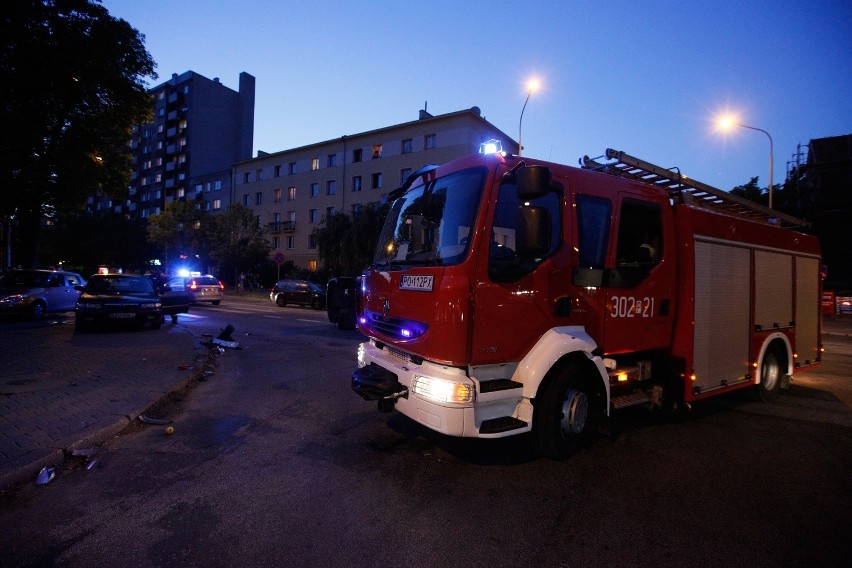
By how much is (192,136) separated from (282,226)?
27324 mm

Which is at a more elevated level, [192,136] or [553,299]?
[192,136]

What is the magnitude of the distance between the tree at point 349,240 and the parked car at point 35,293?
45.9 ft

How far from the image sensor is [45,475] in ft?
11.6

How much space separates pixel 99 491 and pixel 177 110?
7774 centimetres

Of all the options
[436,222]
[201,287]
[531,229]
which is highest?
[436,222]

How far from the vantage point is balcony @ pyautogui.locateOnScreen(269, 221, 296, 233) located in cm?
4931

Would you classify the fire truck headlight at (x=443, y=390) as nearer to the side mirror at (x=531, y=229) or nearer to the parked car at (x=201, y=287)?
the side mirror at (x=531, y=229)

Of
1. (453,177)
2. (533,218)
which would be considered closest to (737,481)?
(533,218)

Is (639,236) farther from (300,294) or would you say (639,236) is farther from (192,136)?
(192,136)

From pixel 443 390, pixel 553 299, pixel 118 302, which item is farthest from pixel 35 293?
pixel 553 299

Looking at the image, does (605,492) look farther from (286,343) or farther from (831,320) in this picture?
(831,320)

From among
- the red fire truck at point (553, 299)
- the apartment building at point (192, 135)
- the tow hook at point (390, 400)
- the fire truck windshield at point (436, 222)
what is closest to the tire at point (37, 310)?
the red fire truck at point (553, 299)

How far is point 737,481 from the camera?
3.68m

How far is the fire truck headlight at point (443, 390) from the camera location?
3.33 m
